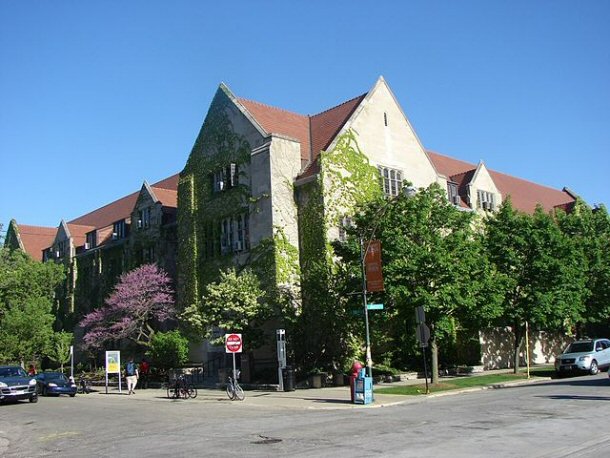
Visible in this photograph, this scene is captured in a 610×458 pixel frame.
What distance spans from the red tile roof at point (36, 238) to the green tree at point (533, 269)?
51.4 meters

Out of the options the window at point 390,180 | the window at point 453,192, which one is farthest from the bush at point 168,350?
the window at point 453,192

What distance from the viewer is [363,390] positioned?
22438 mm

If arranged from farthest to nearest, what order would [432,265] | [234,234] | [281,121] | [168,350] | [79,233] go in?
1. [79,233]
2. [281,121]
3. [234,234]
4. [168,350]
5. [432,265]

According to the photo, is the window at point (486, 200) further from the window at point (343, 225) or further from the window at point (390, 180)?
the window at point (343, 225)

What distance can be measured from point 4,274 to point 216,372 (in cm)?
2135

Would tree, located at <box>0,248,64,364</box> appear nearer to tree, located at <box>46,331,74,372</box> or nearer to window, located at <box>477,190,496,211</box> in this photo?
tree, located at <box>46,331,74,372</box>

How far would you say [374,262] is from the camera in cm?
2497

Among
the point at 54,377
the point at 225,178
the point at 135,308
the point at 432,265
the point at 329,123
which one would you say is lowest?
the point at 54,377

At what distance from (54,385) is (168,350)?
21.2 feet

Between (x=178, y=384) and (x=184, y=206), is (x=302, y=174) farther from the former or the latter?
(x=178, y=384)

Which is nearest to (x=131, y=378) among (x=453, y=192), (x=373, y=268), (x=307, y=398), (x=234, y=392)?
(x=234, y=392)

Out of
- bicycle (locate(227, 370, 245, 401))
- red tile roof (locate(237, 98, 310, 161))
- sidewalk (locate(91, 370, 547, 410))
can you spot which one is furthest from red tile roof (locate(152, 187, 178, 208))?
bicycle (locate(227, 370, 245, 401))

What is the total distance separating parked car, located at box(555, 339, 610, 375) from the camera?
103 ft

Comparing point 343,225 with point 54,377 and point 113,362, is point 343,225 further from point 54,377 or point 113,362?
point 54,377
